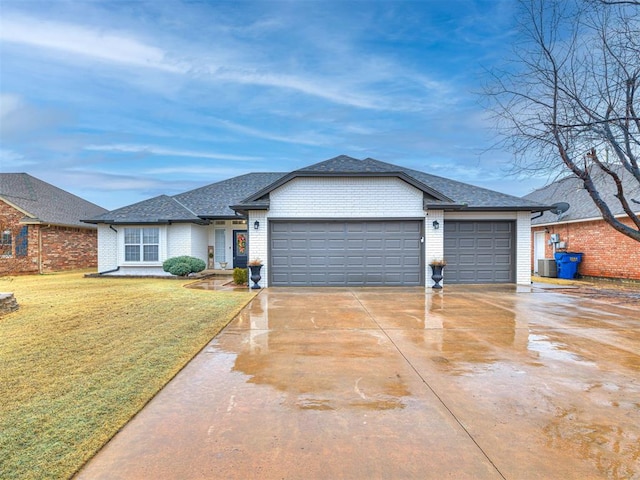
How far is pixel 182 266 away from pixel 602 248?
719 inches

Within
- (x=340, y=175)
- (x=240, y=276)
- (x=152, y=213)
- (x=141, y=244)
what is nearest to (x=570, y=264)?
(x=340, y=175)

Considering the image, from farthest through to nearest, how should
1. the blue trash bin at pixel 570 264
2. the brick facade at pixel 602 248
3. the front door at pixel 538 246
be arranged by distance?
the front door at pixel 538 246, the blue trash bin at pixel 570 264, the brick facade at pixel 602 248

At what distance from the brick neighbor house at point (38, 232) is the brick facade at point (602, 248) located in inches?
1029

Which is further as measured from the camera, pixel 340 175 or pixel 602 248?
pixel 602 248

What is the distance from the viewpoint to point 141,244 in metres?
17.4

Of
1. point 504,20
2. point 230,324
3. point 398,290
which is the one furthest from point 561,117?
point 230,324

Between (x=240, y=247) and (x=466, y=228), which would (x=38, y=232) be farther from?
(x=466, y=228)

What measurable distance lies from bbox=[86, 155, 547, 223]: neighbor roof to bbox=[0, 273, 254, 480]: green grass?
5.96 meters

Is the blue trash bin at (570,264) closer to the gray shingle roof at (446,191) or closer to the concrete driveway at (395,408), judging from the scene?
the gray shingle roof at (446,191)

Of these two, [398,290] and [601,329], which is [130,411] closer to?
[601,329]

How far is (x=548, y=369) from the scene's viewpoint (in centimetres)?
446

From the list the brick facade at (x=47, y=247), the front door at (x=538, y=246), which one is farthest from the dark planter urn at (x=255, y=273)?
the front door at (x=538, y=246)

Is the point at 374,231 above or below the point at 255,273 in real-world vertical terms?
above

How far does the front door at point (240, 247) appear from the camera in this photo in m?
18.7
